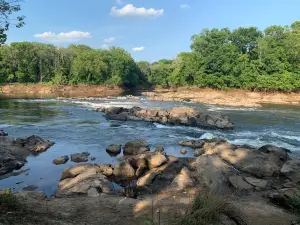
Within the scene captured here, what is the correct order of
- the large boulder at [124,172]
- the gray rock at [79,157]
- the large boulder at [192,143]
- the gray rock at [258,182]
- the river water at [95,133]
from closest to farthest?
the gray rock at [258,182], the large boulder at [124,172], the river water at [95,133], the gray rock at [79,157], the large boulder at [192,143]

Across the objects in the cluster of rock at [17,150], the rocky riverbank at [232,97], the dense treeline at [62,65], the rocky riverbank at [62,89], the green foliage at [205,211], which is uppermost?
the dense treeline at [62,65]

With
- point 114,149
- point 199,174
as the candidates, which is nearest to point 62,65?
point 114,149

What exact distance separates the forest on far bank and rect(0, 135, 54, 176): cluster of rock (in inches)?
1870

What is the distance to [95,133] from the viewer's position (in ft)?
76.7

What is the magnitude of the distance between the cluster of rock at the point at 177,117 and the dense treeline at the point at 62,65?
149 feet

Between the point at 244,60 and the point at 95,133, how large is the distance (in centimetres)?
5416

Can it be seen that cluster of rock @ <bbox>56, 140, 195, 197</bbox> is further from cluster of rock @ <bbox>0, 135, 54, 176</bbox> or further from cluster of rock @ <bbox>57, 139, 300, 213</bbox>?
cluster of rock @ <bbox>0, 135, 54, 176</bbox>

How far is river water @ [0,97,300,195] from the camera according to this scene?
14992 mm

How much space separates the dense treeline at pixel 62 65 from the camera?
7369cm

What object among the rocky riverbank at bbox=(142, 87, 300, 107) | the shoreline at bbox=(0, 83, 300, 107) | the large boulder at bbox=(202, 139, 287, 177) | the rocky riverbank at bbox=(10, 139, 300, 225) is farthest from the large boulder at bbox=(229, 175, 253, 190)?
the rocky riverbank at bbox=(142, 87, 300, 107)

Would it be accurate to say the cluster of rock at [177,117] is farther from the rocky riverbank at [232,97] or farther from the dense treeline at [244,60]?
the dense treeline at [244,60]

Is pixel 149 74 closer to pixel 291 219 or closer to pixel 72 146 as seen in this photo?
pixel 72 146

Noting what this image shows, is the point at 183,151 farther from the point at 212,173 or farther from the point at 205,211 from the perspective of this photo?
→ the point at 205,211

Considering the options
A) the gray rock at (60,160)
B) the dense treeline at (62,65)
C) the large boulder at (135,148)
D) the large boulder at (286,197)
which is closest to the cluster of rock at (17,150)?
the gray rock at (60,160)
